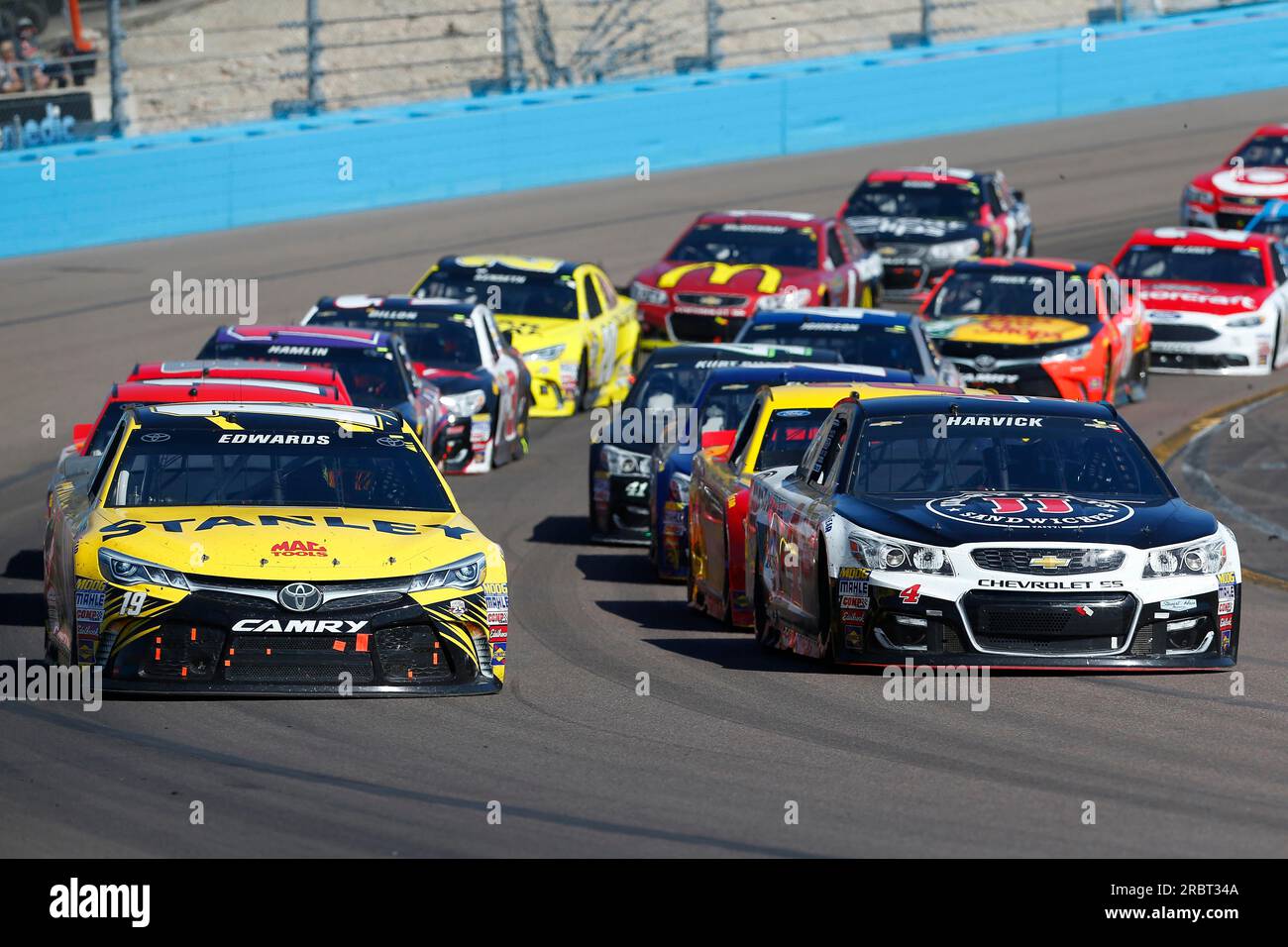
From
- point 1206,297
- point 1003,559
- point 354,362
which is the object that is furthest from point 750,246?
point 1003,559

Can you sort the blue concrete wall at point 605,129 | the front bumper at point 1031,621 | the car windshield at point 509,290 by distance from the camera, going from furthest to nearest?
the blue concrete wall at point 605,129 < the car windshield at point 509,290 < the front bumper at point 1031,621

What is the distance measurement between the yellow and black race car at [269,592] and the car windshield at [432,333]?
9.67m

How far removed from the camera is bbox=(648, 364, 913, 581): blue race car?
49.9 feet

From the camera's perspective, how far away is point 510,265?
2469 cm

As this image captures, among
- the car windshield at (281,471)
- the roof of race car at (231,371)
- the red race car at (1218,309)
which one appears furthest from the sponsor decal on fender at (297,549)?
the red race car at (1218,309)

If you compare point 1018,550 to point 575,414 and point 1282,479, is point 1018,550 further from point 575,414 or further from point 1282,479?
point 575,414

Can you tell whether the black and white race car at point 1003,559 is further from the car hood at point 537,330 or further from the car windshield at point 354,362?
the car hood at point 537,330

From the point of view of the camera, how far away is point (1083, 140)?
141 feet

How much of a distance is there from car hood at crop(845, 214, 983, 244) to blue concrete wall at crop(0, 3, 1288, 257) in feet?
25.0

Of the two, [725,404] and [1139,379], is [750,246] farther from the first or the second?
[725,404]

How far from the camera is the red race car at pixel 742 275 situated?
25.3m

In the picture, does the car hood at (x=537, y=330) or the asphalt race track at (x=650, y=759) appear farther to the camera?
the car hood at (x=537, y=330)

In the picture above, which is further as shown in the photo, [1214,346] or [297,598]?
[1214,346]

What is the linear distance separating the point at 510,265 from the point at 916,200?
8679 millimetres
